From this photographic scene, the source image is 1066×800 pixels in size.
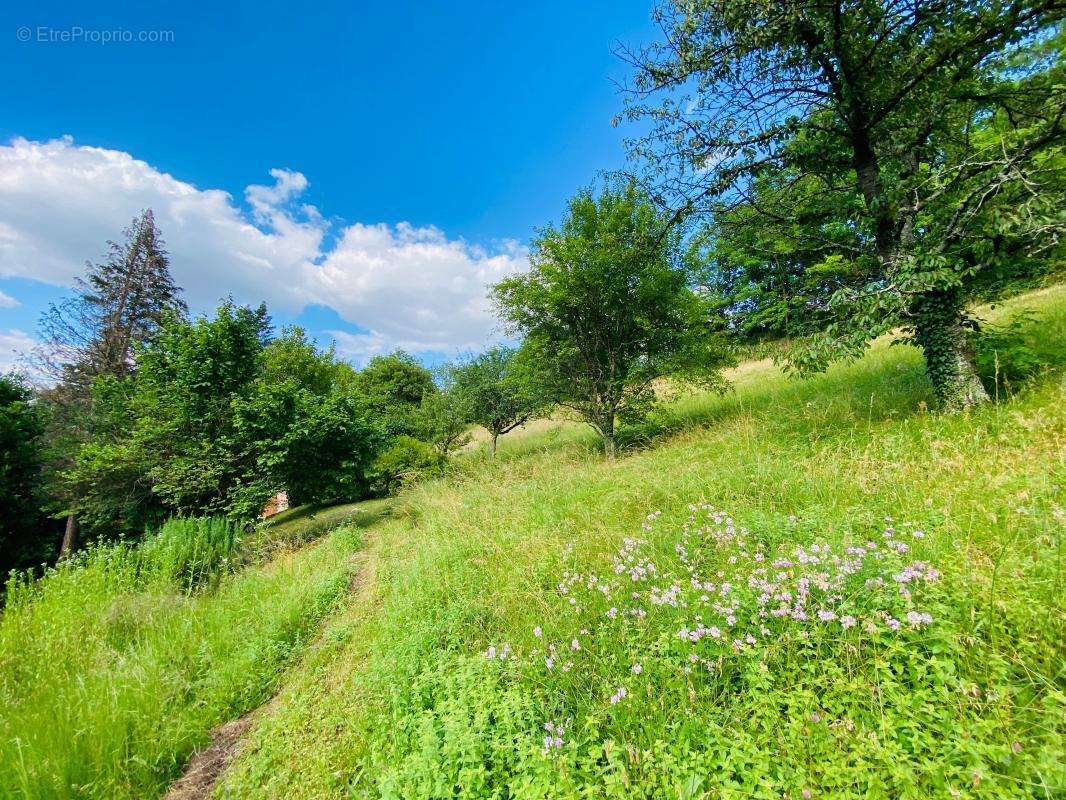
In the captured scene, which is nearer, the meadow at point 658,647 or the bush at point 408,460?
the meadow at point 658,647

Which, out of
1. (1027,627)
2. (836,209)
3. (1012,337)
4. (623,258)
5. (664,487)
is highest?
(623,258)

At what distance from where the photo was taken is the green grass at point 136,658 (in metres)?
3.16

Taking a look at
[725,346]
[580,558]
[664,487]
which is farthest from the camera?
[725,346]

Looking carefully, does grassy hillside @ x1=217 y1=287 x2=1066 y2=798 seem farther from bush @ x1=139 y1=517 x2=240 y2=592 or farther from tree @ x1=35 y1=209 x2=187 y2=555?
tree @ x1=35 y1=209 x2=187 y2=555

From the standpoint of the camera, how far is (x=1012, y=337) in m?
5.43

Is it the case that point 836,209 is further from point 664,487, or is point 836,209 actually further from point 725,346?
point 664,487

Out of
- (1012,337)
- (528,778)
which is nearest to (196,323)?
(528,778)

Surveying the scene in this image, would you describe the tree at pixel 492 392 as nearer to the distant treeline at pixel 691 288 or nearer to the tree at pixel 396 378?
the distant treeline at pixel 691 288

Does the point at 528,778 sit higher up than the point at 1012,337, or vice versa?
the point at 1012,337

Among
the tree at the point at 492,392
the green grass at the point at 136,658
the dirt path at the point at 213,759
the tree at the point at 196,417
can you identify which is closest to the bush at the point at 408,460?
the tree at the point at 492,392

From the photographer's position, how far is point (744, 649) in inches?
81.8

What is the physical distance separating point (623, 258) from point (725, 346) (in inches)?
144

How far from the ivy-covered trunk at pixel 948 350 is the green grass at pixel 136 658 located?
367 inches

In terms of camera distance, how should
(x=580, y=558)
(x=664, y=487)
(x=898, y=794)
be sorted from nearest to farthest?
(x=898, y=794)
(x=580, y=558)
(x=664, y=487)
